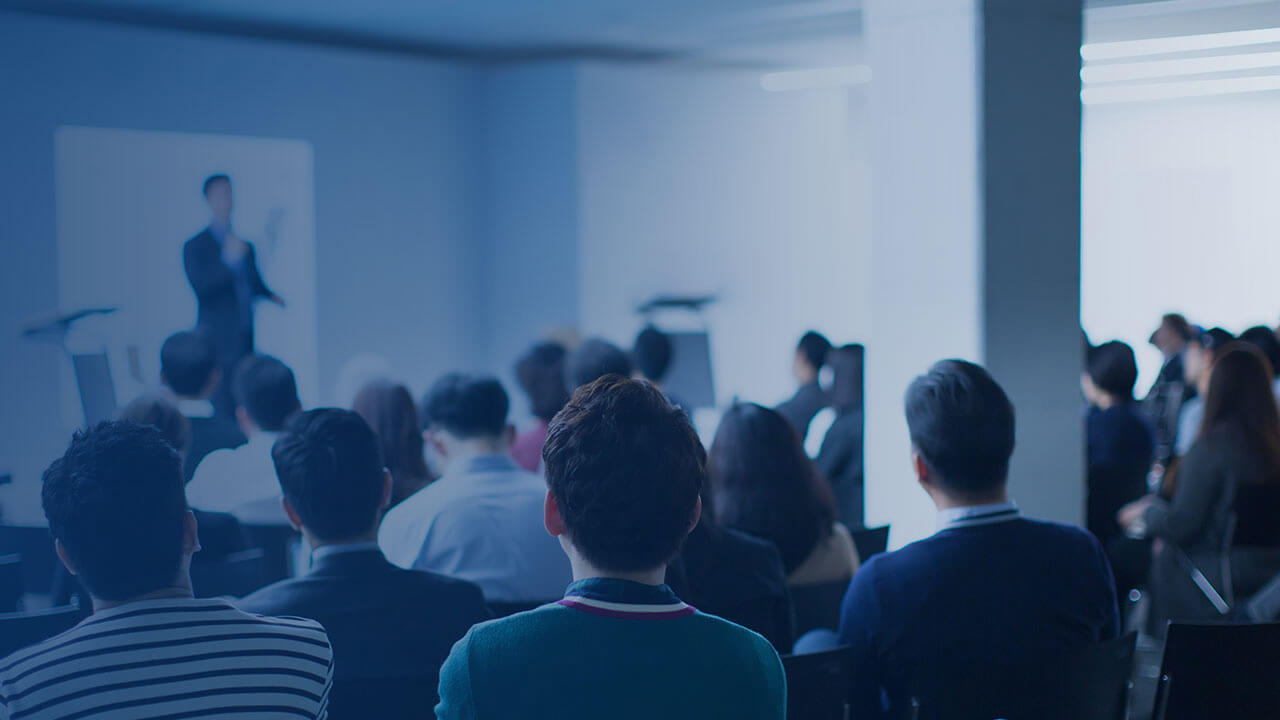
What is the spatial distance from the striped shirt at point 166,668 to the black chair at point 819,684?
789 mm

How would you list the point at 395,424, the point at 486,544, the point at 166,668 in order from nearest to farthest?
the point at 166,668, the point at 486,544, the point at 395,424

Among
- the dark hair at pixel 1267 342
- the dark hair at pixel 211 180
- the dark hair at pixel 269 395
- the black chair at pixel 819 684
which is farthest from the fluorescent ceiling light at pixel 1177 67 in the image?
the black chair at pixel 819 684

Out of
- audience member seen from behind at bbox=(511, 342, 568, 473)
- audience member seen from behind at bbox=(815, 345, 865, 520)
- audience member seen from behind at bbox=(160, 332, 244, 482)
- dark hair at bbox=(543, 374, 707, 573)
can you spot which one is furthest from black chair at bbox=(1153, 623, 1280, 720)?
audience member seen from behind at bbox=(160, 332, 244, 482)

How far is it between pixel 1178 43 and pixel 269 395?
19.3 feet

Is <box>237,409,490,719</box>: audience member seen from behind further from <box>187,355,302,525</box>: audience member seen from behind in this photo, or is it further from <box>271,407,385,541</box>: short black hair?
<box>187,355,302,525</box>: audience member seen from behind

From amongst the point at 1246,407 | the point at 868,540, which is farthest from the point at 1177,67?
the point at 868,540

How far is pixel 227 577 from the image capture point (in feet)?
10.3

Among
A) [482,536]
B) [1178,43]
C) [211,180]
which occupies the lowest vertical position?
[482,536]

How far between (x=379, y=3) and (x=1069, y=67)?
3.56m

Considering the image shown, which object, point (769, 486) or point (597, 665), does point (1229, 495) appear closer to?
point (769, 486)

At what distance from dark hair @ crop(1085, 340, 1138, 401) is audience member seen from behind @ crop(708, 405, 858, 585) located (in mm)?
2017

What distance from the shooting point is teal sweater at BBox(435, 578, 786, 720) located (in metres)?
1.39

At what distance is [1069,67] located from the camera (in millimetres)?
4234

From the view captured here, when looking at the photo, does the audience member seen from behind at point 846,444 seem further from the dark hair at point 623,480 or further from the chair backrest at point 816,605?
the dark hair at point 623,480
